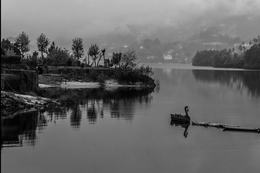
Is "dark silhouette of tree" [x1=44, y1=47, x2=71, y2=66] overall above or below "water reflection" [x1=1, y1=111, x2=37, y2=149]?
above

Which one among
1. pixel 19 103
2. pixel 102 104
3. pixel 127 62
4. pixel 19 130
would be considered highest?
pixel 127 62

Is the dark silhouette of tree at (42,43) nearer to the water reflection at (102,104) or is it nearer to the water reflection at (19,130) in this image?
the water reflection at (102,104)

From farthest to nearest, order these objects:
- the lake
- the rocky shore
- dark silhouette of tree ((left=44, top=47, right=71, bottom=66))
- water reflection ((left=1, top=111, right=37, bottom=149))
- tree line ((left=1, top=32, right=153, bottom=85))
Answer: dark silhouette of tree ((left=44, top=47, right=71, bottom=66))
tree line ((left=1, top=32, right=153, bottom=85))
the rocky shore
water reflection ((left=1, top=111, right=37, bottom=149))
the lake

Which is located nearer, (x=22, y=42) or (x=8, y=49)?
(x=8, y=49)

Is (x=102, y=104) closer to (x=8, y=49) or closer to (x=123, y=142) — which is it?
(x=123, y=142)

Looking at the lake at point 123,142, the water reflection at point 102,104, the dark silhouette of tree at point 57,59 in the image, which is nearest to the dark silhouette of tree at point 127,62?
the dark silhouette of tree at point 57,59

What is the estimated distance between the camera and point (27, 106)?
62.3 metres

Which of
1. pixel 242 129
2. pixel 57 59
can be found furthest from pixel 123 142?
pixel 57 59

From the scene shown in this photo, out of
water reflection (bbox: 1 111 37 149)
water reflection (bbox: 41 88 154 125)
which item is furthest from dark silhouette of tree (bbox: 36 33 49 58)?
water reflection (bbox: 1 111 37 149)

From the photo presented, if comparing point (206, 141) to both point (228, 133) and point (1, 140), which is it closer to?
point (228, 133)

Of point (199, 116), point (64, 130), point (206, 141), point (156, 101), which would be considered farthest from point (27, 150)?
point (156, 101)

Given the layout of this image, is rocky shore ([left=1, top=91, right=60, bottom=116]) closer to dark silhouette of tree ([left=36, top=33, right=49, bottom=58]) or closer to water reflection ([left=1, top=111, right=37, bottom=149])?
water reflection ([left=1, top=111, right=37, bottom=149])

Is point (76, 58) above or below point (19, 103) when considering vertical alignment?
above

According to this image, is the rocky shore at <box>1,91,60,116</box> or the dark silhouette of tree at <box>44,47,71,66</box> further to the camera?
the dark silhouette of tree at <box>44,47,71,66</box>
